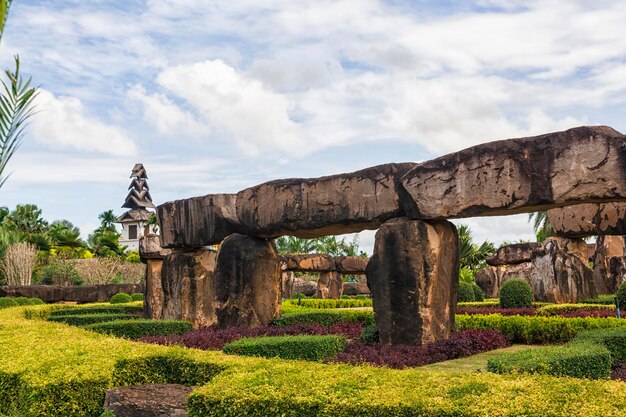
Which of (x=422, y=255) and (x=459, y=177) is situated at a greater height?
(x=459, y=177)

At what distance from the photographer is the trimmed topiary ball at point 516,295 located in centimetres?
1916

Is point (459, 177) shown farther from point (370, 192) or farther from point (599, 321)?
point (599, 321)

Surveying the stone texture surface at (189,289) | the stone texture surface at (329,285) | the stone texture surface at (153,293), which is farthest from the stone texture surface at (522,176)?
the stone texture surface at (329,285)

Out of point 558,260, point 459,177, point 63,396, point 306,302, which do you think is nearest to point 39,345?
A: point 63,396

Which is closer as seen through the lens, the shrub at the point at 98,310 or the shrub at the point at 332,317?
the shrub at the point at 332,317

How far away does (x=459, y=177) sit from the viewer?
10445mm

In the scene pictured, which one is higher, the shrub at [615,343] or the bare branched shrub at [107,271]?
the bare branched shrub at [107,271]

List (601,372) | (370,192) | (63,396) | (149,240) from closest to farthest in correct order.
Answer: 1. (63,396)
2. (601,372)
3. (370,192)
4. (149,240)

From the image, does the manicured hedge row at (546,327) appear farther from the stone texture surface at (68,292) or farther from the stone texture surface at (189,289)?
the stone texture surface at (68,292)

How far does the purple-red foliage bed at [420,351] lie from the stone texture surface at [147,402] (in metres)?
2.99

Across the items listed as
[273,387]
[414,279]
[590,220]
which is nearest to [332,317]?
[414,279]

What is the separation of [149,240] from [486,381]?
595 inches

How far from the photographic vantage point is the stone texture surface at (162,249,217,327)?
15.9 m

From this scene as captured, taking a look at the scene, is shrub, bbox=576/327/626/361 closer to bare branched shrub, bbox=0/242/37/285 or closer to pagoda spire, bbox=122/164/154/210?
bare branched shrub, bbox=0/242/37/285
